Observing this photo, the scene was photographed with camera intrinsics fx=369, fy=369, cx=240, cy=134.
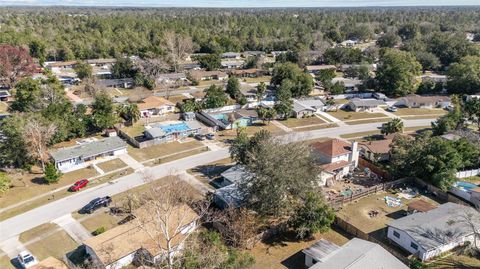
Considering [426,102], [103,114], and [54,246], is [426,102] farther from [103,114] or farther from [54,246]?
[54,246]

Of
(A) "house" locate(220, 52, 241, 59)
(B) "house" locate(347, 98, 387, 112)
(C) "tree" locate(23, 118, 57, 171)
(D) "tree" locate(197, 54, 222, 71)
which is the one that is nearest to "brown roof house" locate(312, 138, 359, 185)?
(B) "house" locate(347, 98, 387, 112)

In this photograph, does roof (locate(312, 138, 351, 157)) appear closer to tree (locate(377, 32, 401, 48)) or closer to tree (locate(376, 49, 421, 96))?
tree (locate(376, 49, 421, 96))

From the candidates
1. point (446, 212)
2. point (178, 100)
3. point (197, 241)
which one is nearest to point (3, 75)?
point (178, 100)

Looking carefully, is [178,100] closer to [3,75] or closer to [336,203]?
[3,75]

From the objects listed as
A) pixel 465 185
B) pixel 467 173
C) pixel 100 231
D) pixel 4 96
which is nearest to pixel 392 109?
pixel 467 173

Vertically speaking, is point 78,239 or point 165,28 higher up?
point 165,28

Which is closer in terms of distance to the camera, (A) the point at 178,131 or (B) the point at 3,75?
(A) the point at 178,131

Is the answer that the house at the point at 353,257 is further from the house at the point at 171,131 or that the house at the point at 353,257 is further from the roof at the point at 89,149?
the house at the point at 171,131
